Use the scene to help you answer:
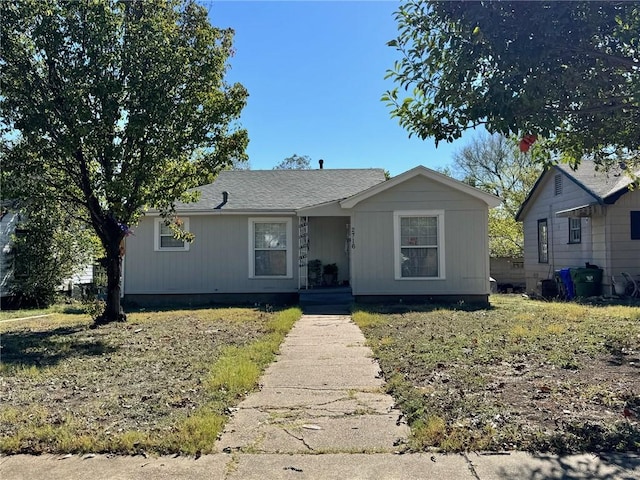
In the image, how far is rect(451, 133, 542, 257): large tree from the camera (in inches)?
1066

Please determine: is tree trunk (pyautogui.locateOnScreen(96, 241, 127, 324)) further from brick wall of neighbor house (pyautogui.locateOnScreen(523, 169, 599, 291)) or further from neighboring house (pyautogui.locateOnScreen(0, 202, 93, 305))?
brick wall of neighbor house (pyautogui.locateOnScreen(523, 169, 599, 291))

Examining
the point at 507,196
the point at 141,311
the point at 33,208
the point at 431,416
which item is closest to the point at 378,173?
the point at 141,311

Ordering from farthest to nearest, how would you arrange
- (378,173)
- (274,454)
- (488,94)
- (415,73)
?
(378,173), (415,73), (488,94), (274,454)

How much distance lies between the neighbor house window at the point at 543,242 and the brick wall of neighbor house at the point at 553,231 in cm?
19

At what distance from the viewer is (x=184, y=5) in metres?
9.16

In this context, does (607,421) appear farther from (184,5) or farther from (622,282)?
(622,282)

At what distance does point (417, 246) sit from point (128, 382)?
347 inches

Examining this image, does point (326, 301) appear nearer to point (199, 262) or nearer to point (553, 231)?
point (199, 262)

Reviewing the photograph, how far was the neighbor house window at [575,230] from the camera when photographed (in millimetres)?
15586

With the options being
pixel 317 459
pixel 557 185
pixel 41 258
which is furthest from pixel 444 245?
pixel 41 258

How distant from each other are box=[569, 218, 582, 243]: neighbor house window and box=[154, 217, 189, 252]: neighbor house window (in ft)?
38.5

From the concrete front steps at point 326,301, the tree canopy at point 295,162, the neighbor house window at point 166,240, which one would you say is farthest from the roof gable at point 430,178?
the tree canopy at point 295,162

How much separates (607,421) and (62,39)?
8.60m

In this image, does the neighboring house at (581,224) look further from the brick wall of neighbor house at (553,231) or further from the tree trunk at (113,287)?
the tree trunk at (113,287)
